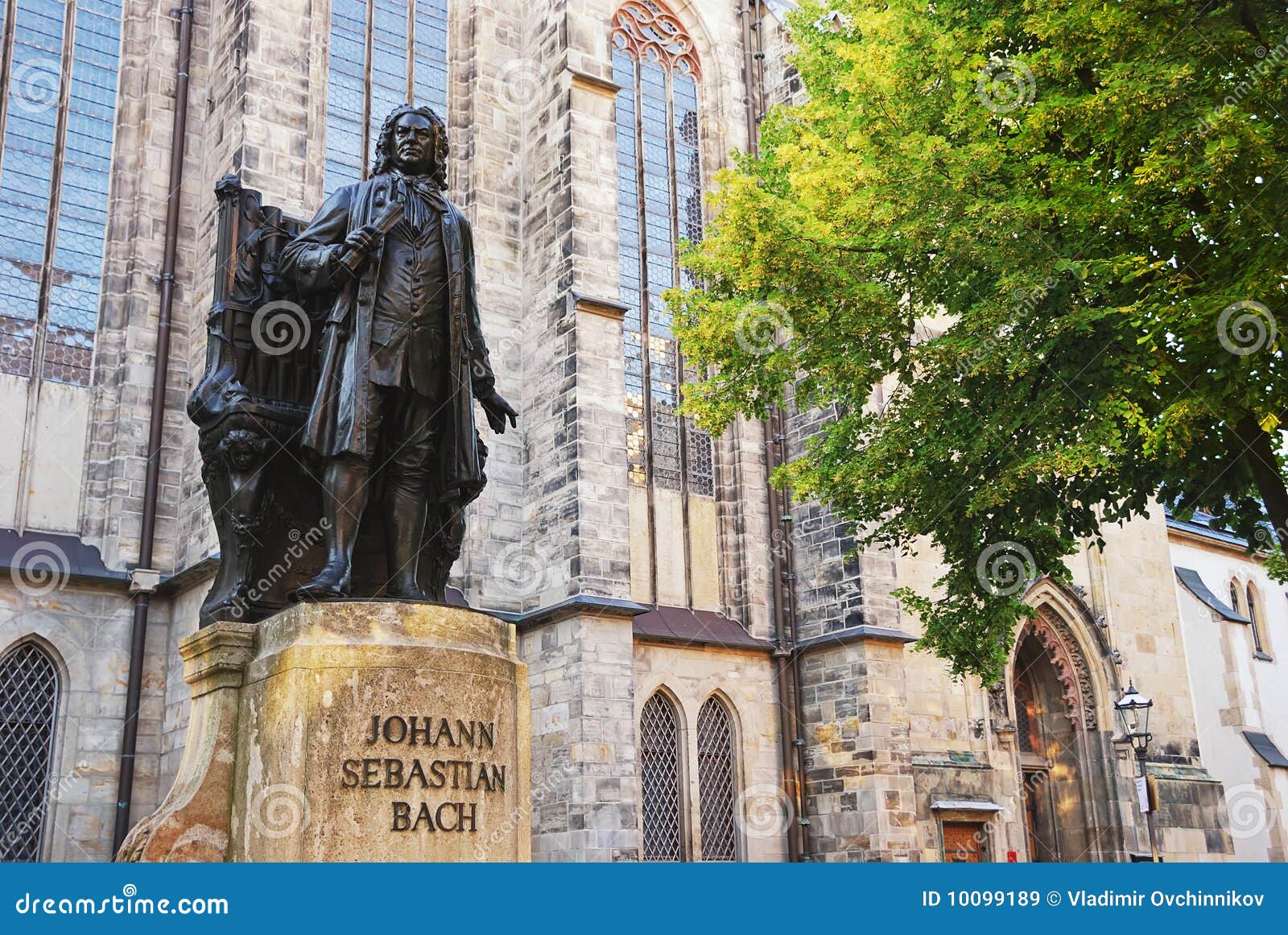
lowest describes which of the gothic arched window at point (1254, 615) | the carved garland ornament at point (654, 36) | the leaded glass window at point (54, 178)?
the gothic arched window at point (1254, 615)

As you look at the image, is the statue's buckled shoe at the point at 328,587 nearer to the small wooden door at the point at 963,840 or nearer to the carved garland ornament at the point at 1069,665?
the small wooden door at the point at 963,840

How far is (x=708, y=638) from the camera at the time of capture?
17828 mm

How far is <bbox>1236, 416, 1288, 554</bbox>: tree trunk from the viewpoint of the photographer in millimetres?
9281

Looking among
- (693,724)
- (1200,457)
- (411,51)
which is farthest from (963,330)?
(411,51)

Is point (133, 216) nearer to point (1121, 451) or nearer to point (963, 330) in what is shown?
point (963, 330)

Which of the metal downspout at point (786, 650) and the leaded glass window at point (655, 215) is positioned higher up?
the leaded glass window at point (655, 215)

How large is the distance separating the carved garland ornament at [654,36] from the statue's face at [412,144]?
15503mm

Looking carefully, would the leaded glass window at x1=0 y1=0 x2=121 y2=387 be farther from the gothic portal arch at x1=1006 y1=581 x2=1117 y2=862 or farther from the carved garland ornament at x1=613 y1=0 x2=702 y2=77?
the gothic portal arch at x1=1006 y1=581 x2=1117 y2=862

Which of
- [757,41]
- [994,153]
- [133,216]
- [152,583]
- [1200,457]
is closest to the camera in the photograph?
[1200,457]

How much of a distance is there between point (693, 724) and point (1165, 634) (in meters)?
10.9

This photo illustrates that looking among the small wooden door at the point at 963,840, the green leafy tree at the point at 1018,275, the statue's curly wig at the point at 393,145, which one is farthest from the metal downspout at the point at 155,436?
the small wooden door at the point at 963,840

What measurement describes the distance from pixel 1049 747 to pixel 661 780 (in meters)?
8.63

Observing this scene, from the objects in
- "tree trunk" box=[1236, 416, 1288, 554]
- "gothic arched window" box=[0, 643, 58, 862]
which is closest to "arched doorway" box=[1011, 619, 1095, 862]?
"tree trunk" box=[1236, 416, 1288, 554]

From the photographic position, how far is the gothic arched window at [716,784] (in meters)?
17.4
